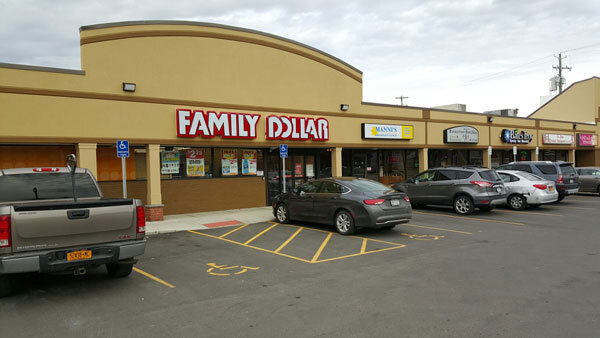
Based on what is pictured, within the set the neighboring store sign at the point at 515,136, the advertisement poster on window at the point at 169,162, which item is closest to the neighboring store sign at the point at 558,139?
the neighboring store sign at the point at 515,136

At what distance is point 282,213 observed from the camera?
1308cm

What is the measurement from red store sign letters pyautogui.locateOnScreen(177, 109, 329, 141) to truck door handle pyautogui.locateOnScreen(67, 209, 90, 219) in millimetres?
8844

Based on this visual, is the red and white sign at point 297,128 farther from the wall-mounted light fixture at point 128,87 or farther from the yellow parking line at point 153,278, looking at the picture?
the yellow parking line at point 153,278

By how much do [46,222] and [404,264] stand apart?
5822 mm

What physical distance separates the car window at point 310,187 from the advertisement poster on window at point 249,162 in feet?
16.5

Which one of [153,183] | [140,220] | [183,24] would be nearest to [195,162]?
[153,183]

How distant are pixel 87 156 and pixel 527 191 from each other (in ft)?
50.3

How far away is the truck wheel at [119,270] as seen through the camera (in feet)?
22.7

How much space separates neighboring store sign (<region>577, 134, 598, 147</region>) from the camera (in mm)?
34066

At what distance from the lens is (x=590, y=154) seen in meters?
36.4

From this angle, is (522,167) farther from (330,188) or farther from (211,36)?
(211,36)

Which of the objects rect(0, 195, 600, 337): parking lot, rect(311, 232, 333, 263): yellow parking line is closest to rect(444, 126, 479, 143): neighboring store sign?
rect(0, 195, 600, 337): parking lot

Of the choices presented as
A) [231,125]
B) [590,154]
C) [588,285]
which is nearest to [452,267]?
[588,285]

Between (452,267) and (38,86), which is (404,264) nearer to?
(452,267)
